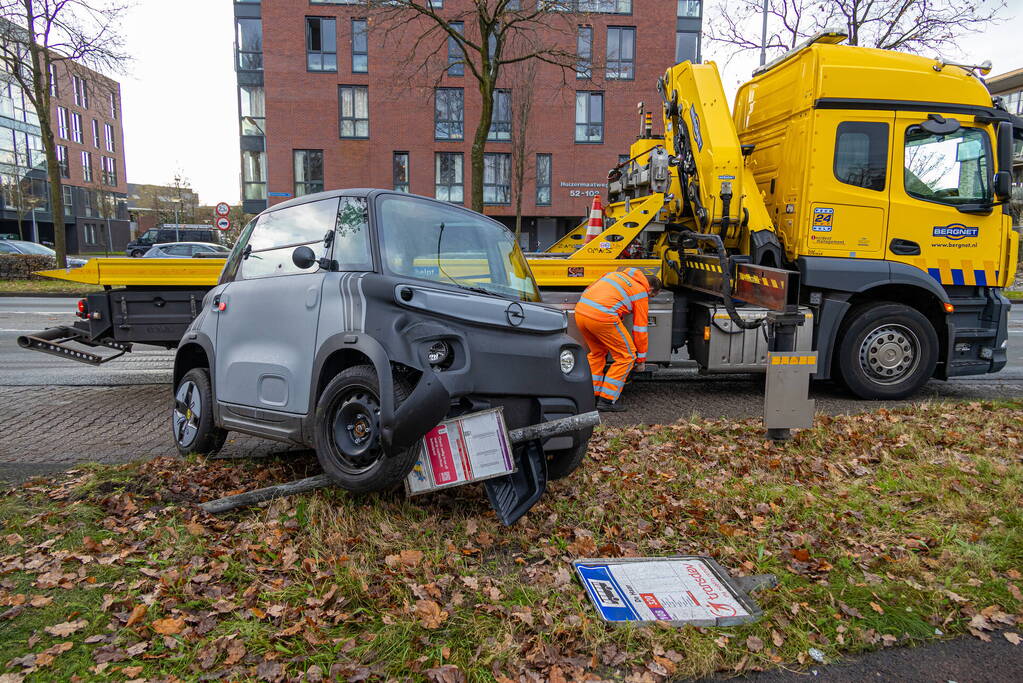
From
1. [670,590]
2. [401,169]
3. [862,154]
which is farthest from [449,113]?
[670,590]

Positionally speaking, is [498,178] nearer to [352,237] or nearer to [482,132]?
[482,132]

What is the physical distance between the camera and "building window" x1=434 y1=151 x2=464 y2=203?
112 feet

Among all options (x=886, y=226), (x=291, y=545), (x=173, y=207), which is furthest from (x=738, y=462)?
(x=173, y=207)

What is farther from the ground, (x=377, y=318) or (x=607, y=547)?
(x=377, y=318)

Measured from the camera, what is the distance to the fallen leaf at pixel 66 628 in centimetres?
294

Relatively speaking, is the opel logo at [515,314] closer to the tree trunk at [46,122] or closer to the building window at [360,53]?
the tree trunk at [46,122]

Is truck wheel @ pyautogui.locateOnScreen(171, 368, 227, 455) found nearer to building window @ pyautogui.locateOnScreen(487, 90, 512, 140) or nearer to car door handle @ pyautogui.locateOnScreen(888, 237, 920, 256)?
A: car door handle @ pyautogui.locateOnScreen(888, 237, 920, 256)

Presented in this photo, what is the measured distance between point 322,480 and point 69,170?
6876cm

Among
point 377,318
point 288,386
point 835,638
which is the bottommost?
point 835,638

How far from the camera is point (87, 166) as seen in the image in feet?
212

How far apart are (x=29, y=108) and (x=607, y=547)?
228ft

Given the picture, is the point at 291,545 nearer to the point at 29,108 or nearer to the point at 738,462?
the point at 738,462

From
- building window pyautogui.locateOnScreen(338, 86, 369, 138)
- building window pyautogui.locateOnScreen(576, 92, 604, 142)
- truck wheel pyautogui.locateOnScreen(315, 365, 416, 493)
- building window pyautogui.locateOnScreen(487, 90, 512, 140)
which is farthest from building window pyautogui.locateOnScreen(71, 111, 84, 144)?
truck wheel pyautogui.locateOnScreen(315, 365, 416, 493)

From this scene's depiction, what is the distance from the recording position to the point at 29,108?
5766 centimetres
